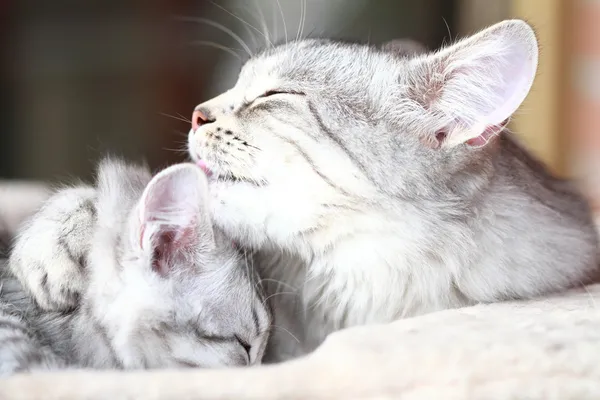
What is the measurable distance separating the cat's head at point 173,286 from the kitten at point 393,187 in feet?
0.28

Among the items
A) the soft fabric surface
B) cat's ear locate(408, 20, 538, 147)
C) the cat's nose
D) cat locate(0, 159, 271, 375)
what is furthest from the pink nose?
the soft fabric surface

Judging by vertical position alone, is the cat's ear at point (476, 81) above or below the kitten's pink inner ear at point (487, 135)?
above

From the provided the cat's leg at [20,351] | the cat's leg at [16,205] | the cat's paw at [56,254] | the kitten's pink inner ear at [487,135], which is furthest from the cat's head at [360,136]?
the cat's leg at [16,205]

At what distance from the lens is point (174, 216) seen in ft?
3.57

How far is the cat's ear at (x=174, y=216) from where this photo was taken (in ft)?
3.46

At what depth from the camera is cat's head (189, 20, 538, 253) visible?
3.61 feet

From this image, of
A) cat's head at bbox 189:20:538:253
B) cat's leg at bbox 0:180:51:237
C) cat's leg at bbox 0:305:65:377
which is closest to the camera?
cat's leg at bbox 0:305:65:377

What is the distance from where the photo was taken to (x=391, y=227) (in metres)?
1.13

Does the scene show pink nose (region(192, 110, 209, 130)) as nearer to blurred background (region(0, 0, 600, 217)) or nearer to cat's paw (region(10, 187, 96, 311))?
cat's paw (region(10, 187, 96, 311))

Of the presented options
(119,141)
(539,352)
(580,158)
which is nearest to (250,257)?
(539,352)

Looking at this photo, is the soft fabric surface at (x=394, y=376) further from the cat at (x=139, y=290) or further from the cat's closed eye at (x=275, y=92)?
the cat's closed eye at (x=275, y=92)

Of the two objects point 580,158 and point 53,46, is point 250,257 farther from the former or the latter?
point 53,46

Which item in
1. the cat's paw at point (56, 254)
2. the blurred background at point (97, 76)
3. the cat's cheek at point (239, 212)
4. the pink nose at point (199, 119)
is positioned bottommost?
the blurred background at point (97, 76)

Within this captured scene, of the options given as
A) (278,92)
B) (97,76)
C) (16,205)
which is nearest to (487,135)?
(278,92)
